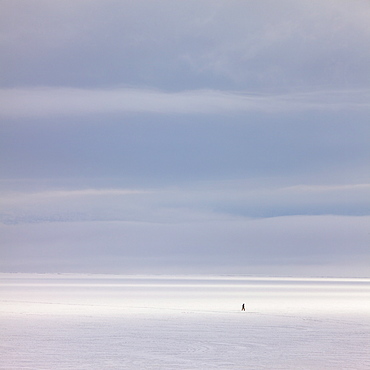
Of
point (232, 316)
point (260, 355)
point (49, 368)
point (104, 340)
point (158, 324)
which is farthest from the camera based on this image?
point (232, 316)

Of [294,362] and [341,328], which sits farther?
[341,328]

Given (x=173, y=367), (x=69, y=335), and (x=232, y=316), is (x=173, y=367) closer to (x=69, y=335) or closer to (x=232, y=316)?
(x=69, y=335)

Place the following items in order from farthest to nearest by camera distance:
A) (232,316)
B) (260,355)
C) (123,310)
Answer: (123,310) < (232,316) < (260,355)

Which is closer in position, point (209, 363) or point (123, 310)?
point (209, 363)

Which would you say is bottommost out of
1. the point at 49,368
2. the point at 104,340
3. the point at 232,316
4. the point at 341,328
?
the point at 49,368

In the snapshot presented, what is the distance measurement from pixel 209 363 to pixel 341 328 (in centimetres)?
1259

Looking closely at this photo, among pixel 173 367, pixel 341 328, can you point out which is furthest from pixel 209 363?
pixel 341 328

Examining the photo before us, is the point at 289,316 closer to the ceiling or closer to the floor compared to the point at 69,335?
closer to the ceiling

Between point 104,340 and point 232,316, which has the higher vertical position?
point 232,316

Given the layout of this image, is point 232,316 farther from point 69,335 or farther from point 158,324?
point 69,335

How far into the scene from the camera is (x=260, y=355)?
25.8 meters

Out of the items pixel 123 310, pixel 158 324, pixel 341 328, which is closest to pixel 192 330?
pixel 158 324

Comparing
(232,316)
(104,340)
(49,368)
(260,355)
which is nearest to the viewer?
(49,368)

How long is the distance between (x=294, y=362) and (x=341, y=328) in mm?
11399
